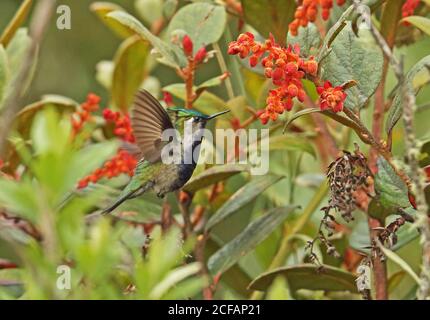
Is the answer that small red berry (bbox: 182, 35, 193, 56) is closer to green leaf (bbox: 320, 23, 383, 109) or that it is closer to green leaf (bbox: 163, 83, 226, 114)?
green leaf (bbox: 163, 83, 226, 114)

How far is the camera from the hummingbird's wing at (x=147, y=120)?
1096 mm

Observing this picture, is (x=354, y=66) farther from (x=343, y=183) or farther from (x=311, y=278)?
(x=311, y=278)

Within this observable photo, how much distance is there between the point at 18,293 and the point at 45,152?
2.14 feet

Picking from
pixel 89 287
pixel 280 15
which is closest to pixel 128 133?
pixel 280 15

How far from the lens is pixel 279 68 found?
2.98 feet

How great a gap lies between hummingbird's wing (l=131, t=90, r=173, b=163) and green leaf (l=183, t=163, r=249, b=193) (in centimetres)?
8

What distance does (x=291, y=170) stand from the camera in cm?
154

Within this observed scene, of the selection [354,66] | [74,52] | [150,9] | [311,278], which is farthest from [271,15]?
[74,52]

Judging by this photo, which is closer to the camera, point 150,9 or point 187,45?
point 187,45

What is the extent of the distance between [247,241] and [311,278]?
4.8 inches

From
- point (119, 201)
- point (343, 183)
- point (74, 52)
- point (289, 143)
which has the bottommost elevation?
point (343, 183)

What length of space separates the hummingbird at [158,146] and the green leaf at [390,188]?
0.80ft

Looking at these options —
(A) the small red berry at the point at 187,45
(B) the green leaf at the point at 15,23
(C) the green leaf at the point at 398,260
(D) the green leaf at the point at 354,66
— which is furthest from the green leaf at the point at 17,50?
(C) the green leaf at the point at 398,260
